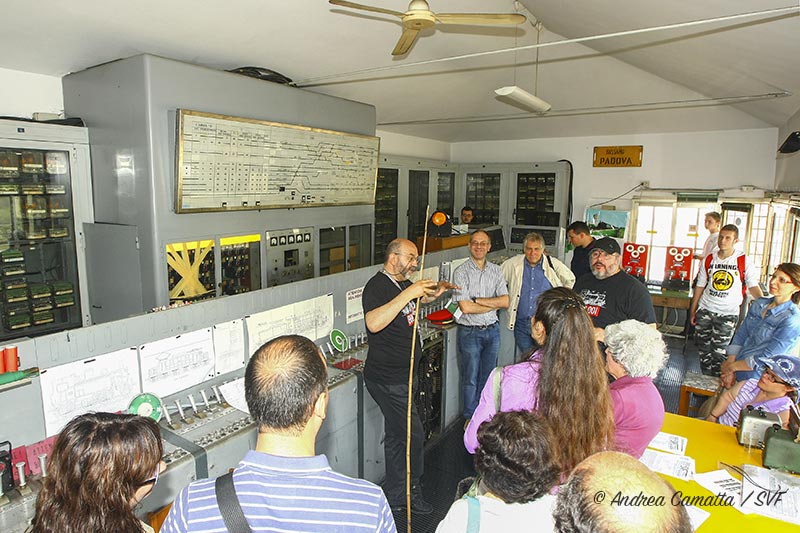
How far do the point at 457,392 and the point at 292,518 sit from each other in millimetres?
3279

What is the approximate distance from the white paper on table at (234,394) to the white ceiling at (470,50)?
104 inches

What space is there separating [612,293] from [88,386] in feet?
10.4

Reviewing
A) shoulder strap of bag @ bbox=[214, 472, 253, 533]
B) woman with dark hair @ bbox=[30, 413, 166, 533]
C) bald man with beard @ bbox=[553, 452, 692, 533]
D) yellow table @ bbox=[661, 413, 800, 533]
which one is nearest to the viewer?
bald man with beard @ bbox=[553, 452, 692, 533]

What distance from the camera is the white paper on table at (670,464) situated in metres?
2.24

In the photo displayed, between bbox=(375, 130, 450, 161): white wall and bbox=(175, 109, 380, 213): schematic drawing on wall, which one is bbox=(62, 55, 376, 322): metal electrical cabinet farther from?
bbox=(375, 130, 450, 161): white wall

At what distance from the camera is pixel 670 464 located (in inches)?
91.0

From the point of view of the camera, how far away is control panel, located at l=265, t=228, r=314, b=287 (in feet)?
16.1

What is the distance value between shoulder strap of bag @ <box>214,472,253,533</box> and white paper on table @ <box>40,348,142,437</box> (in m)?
1.38

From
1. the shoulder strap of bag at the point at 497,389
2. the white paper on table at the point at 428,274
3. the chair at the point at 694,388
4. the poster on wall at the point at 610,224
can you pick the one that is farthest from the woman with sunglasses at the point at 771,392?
the poster on wall at the point at 610,224

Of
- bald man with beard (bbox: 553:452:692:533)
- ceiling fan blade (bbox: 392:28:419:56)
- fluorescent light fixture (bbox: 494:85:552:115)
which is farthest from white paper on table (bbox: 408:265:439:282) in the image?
bald man with beard (bbox: 553:452:692:533)

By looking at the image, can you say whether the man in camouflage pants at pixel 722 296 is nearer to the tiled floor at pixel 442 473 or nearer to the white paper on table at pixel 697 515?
the tiled floor at pixel 442 473

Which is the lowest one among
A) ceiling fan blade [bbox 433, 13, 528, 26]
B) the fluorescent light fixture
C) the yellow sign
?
the yellow sign

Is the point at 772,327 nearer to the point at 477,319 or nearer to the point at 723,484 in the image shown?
the point at 723,484

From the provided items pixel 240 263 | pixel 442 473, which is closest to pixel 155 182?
pixel 240 263
